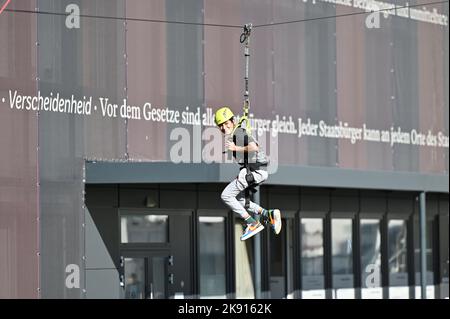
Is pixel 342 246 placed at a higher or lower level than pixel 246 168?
lower

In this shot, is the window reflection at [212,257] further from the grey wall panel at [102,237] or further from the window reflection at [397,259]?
the window reflection at [397,259]

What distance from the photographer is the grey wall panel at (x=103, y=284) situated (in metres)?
23.4

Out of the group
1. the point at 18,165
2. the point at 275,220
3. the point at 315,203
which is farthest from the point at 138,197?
the point at 275,220

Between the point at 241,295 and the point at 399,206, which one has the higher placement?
the point at 399,206

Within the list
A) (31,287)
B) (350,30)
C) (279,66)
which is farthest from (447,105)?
(31,287)

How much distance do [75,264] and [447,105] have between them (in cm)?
1307

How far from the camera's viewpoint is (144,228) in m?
25.1

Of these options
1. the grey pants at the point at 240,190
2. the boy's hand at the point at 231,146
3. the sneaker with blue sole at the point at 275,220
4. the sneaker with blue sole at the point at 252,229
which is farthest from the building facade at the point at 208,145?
the boy's hand at the point at 231,146

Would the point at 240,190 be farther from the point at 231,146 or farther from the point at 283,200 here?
the point at 283,200

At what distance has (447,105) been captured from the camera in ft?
104

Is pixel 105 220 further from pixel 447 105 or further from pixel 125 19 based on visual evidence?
pixel 447 105

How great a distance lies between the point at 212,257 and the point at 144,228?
209 cm

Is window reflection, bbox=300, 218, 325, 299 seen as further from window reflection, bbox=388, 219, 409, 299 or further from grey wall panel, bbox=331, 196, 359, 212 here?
window reflection, bbox=388, 219, 409, 299

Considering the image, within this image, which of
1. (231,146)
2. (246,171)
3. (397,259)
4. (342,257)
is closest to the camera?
(231,146)
